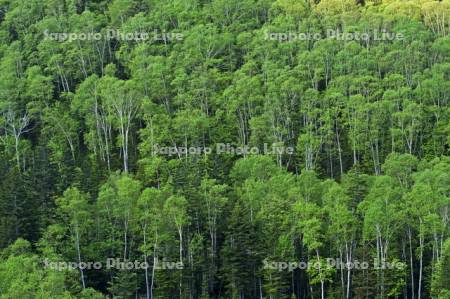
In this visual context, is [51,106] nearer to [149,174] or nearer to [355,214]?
[149,174]

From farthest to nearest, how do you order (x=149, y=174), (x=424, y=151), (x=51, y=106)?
(x=51, y=106) < (x=424, y=151) < (x=149, y=174)

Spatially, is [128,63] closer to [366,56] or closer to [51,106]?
[51,106]

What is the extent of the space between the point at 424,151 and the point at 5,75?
52.2m

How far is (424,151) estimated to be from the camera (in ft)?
331

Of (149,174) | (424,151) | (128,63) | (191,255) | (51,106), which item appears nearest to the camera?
(191,255)

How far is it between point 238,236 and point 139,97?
28639mm

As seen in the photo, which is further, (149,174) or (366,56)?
(366,56)

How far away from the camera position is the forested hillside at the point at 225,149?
79.9 meters

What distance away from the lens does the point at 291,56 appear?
384 feet

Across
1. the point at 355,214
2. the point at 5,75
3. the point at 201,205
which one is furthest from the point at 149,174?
the point at 5,75

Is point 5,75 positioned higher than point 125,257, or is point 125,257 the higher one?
point 5,75

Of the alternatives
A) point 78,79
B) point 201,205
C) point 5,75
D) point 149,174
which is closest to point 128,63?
point 78,79

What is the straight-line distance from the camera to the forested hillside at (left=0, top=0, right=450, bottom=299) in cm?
7994

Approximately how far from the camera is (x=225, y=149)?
101 meters
